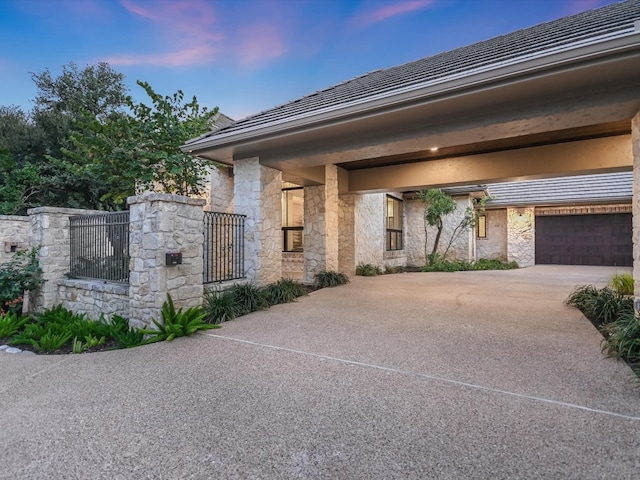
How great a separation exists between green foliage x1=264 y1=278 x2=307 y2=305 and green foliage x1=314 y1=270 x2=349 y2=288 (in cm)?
134

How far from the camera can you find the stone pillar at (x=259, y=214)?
22.7 ft

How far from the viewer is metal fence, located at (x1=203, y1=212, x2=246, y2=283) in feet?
20.3

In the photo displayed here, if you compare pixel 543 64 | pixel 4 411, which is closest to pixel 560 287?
pixel 543 64

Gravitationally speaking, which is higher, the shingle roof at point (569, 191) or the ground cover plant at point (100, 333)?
the shingle roof at point (569, 191)

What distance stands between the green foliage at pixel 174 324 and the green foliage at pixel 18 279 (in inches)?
144

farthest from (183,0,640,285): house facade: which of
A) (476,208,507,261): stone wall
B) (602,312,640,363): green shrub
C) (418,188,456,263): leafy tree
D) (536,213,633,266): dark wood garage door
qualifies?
(536,213,633,266): dark wood garage door

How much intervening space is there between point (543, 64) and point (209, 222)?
18.7 feet

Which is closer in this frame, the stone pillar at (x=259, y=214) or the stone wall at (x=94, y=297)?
the stone wall at (x=94, y=297)

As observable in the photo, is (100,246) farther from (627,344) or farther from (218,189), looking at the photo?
(627,344)

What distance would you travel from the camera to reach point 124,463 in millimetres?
1870

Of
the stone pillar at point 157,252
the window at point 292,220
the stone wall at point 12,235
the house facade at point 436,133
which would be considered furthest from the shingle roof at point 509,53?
the stone wall at point 12,235

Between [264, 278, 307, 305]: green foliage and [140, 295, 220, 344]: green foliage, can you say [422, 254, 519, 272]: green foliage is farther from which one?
[140, 295, 220, 344]: green foliage

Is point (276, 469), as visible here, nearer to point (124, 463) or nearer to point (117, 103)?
point (124, 463)

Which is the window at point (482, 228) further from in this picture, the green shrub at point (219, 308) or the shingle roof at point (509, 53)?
the green shrub at point (219, 308)
